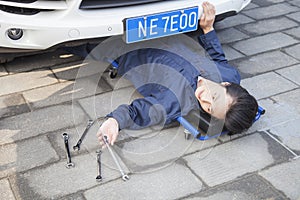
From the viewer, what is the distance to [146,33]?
325 cm

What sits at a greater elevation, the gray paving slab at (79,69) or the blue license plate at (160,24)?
the blue license plate at (160,24)

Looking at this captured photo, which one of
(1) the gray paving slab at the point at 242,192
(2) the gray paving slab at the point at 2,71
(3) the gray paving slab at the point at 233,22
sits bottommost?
(1) the gray paving slab at the point at 242,192

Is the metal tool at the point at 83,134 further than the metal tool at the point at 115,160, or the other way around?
the metal tool at the point at 83,134

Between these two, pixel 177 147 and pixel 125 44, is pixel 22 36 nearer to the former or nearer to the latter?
pixel 125 44

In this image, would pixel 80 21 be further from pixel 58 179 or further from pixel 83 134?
pixel 58 179

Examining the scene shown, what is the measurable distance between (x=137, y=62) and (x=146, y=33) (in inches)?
12.7

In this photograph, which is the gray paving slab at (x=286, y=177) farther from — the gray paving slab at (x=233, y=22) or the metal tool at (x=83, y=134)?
the gray paving slab at (x=233, y=22)

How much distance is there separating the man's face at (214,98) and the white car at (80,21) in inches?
21.0

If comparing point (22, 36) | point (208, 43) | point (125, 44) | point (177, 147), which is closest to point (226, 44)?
point (208, 43)

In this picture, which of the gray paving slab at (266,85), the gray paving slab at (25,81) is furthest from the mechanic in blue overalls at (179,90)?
the gray paving slab at (25,81)

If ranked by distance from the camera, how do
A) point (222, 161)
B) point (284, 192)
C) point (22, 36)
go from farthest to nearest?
point (22, 36) < point (222, 161) < point (284, 192)

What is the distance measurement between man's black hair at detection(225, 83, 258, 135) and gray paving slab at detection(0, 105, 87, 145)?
100cm

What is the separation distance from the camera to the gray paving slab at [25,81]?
139 inches

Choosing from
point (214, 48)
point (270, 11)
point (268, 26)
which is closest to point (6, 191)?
point (214, 48)
